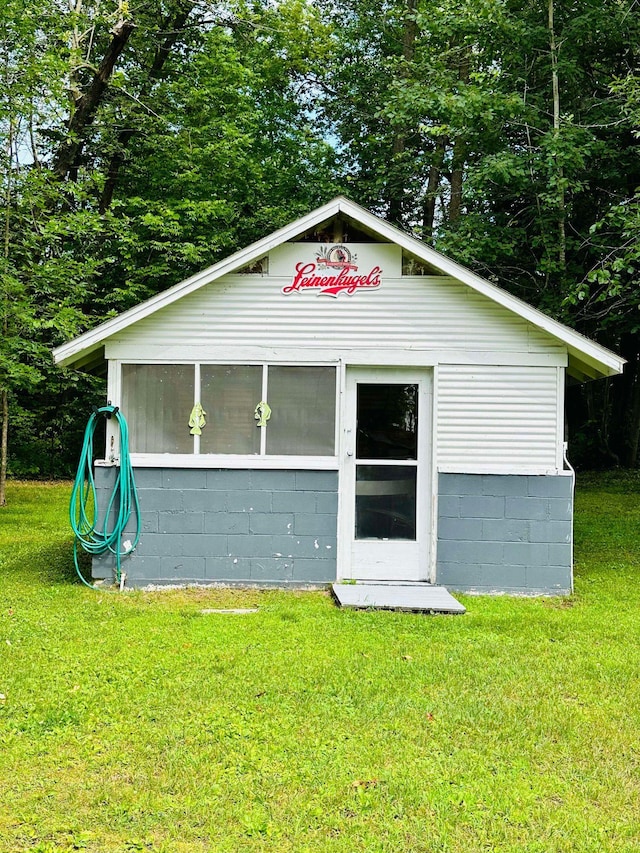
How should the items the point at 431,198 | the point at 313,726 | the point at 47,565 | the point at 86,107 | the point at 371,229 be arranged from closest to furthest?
the point at 313,726 < the point at 371,229 < the point at 47,565 < the point at 86,107 < the point at 431,198

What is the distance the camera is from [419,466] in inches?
281

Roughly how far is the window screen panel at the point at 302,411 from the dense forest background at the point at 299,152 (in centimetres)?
353

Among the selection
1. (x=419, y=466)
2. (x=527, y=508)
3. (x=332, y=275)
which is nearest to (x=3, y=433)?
(x=332, y=275)

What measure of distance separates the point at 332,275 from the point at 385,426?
61.7 inches

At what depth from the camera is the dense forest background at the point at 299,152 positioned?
1116 centimetres

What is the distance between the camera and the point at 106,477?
22.8 feet

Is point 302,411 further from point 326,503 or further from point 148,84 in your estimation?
point 148,84

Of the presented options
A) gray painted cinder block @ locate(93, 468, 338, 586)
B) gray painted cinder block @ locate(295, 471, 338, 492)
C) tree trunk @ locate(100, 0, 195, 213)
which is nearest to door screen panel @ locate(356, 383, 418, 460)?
gray painted cinder block @ locate(295, 471, 338, 492)

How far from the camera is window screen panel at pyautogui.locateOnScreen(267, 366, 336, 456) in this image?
7.07m

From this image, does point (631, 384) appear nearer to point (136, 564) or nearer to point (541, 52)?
point (541, 52)

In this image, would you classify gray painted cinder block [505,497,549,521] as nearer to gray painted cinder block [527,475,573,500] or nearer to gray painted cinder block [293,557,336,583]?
gray painted cinder block [527,475,573,500]

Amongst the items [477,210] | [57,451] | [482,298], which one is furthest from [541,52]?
[57,451]

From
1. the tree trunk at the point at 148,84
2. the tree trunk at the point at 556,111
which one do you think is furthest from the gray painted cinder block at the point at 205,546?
the tree trunk at the point at 148,84

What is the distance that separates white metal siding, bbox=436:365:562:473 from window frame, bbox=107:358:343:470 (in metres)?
1.03
